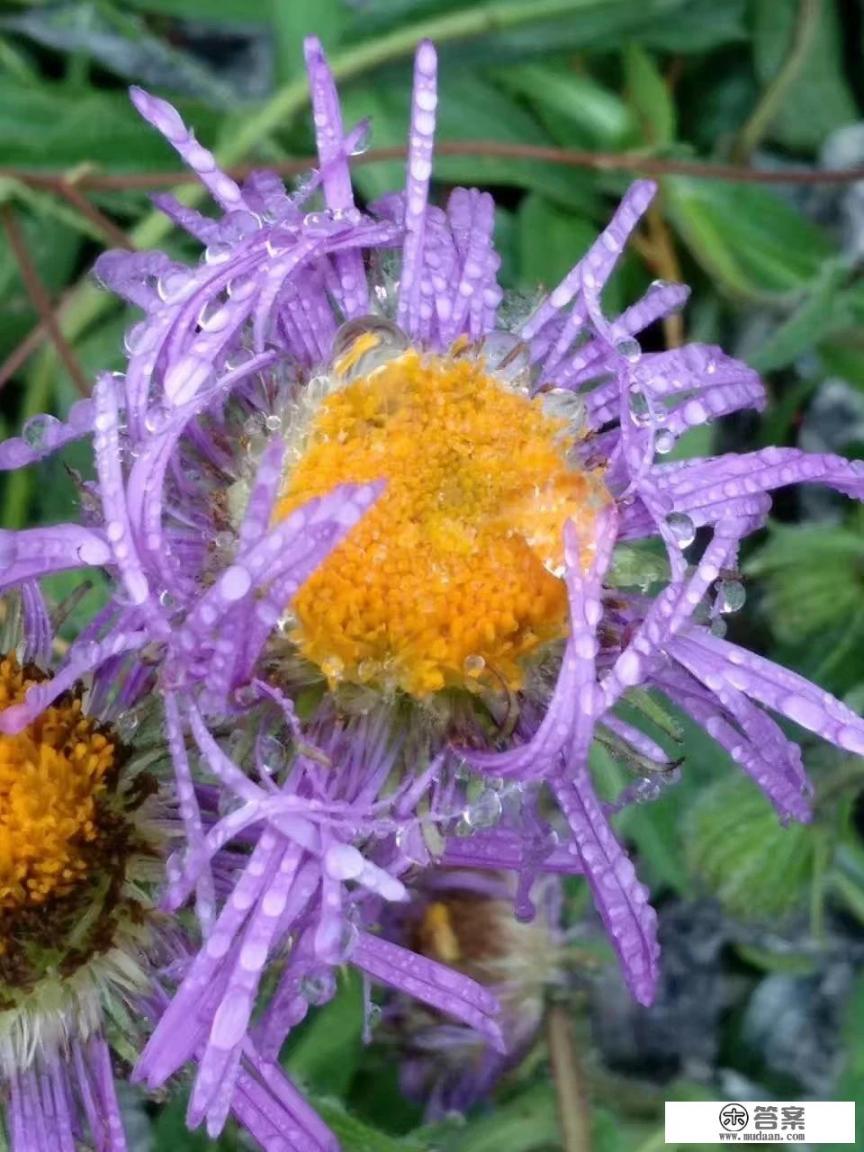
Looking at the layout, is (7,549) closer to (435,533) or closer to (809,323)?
(435,533)

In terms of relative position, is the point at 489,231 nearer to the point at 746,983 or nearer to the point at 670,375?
the point at 670,375

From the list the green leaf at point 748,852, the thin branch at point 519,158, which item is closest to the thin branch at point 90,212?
the thin branch at point 519,158

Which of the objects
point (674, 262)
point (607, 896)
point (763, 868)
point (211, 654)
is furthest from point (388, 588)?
A: point (674, 262)

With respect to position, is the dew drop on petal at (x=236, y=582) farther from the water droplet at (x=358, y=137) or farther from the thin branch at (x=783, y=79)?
the thin branch at (x=783, y=79)

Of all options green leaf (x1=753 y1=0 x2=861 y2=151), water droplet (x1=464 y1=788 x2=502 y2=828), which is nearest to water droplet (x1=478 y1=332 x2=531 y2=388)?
water droplet (x1=464 y1=788 x2=502 y2=828)

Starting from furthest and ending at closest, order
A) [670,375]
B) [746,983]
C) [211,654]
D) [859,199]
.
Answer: [859,199] → [746,983] → [670,375] → [211,654]

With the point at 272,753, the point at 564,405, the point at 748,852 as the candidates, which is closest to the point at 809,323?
the point at 748,852
